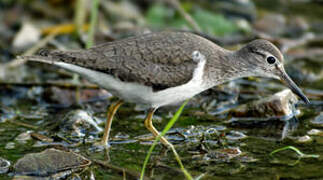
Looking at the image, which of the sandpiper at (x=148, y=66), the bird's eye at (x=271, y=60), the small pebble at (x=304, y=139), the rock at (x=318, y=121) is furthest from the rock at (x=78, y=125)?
the rock at (x=318, y=121)

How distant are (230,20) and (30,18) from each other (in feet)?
15.0

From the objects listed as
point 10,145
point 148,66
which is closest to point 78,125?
point 10,145

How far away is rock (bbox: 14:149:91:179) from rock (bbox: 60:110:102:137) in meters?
1.16

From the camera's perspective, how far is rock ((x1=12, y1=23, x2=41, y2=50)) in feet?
32.7

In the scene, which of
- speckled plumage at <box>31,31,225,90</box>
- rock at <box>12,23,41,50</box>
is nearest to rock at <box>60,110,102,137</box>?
speckled plumage at <box>31,31,225,90</box>

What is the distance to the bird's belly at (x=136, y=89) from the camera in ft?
20.0

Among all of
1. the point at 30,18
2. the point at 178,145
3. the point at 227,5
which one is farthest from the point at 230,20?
the point at 178,145

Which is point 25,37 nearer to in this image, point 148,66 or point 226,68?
point 148,66

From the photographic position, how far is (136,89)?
612cm

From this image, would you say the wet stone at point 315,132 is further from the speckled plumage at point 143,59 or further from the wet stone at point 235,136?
the speckled plumage at point 143,59

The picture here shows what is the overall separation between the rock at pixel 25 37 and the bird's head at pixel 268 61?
475 centimetres

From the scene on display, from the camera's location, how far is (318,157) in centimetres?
580

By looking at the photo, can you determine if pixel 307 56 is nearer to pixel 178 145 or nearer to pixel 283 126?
pixel 283 126

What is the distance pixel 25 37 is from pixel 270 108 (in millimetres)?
5217
